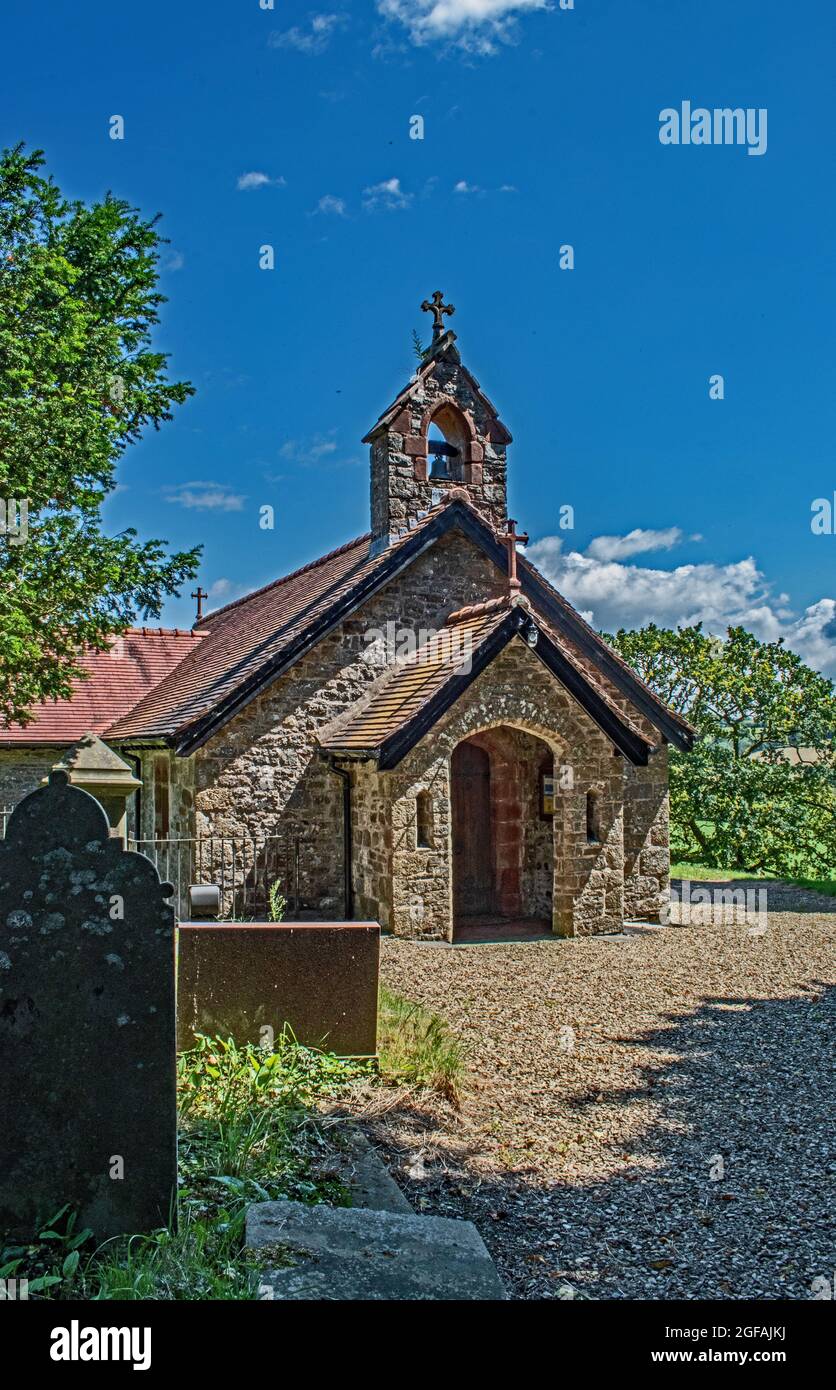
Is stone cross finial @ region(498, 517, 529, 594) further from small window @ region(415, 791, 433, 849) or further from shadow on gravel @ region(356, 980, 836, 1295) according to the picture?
shadow on gravel @ region(356, 980, 836, 1295)

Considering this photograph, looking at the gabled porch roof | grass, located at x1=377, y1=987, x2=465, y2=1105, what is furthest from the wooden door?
grass, located at x1=377, y1=987, x2=465, y2=1105

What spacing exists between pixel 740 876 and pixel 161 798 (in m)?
11.9

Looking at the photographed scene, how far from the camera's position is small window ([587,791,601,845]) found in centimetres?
1289

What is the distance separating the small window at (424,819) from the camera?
12.0m

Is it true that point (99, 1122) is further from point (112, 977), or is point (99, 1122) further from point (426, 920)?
point (426, 920)

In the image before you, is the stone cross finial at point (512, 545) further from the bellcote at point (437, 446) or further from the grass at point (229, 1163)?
the grass at point (229, 1163)

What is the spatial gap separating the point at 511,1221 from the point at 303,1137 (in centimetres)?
118

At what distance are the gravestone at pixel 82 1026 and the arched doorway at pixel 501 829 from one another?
33.6 feet

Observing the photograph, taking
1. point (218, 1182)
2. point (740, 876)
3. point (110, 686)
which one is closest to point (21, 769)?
point (110, 686)

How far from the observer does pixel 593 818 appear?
1296cm

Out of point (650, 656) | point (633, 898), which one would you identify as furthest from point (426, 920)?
point (650, 656)

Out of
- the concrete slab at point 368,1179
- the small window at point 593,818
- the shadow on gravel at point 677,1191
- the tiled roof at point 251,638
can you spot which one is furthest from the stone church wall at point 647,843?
the concrete slab at point 368,1179
